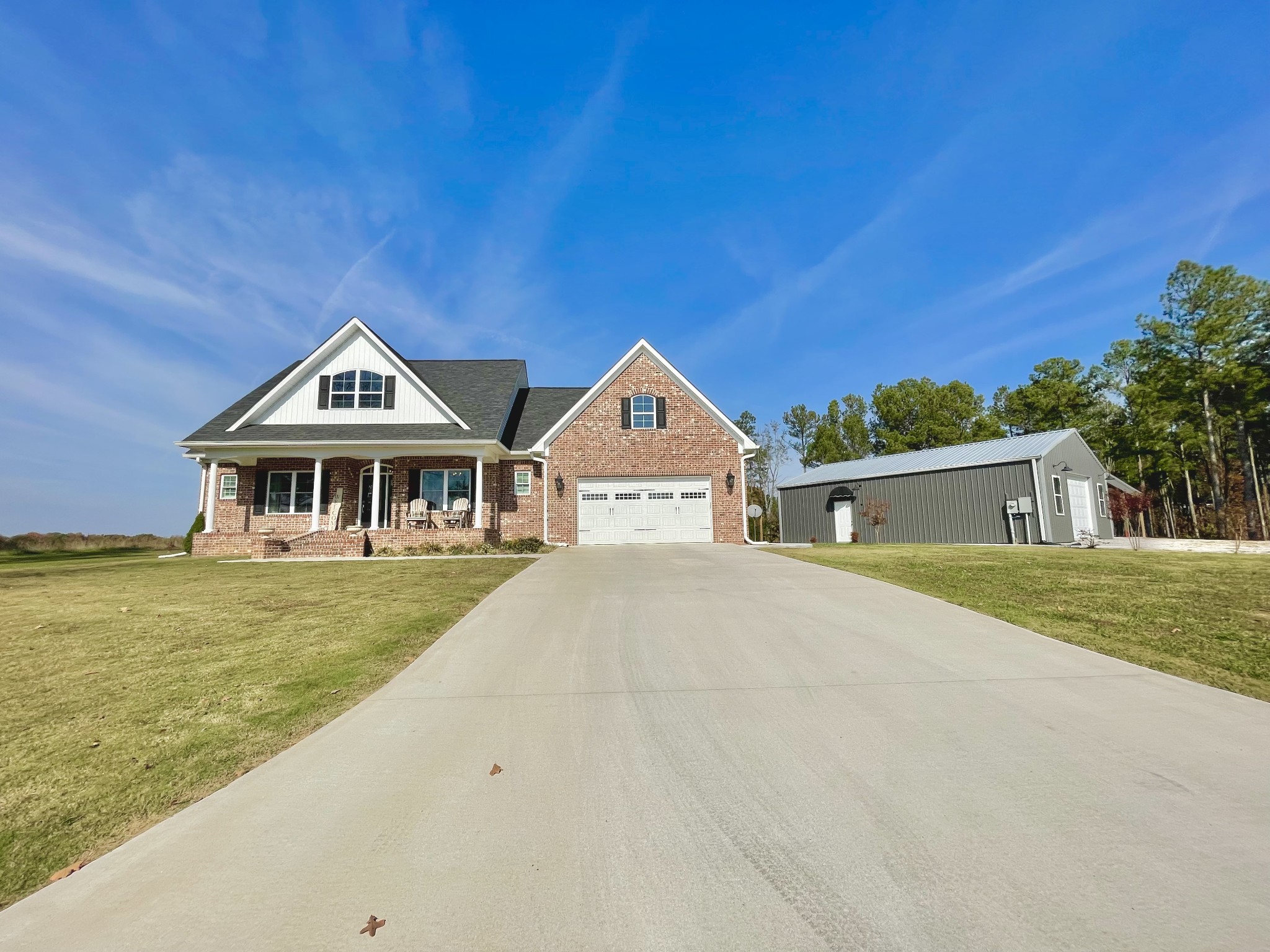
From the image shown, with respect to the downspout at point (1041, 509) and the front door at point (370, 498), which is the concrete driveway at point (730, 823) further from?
the downspout at point (1041, 509)

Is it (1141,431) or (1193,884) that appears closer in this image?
(1193,884)

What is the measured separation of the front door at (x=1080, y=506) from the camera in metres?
21.8

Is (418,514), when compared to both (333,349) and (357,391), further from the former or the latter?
(333,349)

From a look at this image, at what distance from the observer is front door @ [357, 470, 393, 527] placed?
18641mm

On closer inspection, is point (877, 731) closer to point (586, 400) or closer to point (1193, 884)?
point (1193, 884)

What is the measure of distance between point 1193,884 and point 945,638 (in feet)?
11.5

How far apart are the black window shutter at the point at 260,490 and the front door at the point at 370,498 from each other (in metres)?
3.11

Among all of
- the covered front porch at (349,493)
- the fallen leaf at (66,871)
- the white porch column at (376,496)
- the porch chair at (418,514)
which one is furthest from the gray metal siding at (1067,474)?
the fallen leaf at (66,871)

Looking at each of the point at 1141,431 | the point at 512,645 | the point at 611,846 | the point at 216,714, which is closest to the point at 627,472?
the point at 512,645

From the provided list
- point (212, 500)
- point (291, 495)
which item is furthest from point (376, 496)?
point (212, 500)

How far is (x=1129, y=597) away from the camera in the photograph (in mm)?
7176

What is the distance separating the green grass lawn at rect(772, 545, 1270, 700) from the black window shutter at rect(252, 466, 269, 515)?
16.7 meters

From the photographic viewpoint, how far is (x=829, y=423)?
1692 inches

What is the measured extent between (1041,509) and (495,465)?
18870mm
